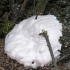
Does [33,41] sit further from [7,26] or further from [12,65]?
[7,26]

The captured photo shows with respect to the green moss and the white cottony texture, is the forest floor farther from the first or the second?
the green moss

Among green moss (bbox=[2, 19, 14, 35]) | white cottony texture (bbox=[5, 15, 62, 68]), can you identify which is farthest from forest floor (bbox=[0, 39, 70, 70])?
green moss (bbox=[2, 19, 14, 35])

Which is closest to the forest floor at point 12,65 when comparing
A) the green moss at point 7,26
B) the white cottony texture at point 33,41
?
the white cottony texture at point 33,41

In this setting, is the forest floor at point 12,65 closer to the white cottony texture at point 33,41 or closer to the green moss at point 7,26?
the white cottony texture at point 33,41

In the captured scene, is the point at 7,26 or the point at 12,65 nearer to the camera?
the point at 12,65

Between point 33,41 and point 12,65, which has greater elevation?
point 33,41

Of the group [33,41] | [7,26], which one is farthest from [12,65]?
[7,26]

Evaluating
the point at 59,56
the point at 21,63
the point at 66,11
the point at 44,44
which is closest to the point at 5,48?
the point at 21,63

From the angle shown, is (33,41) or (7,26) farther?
(7,26)
